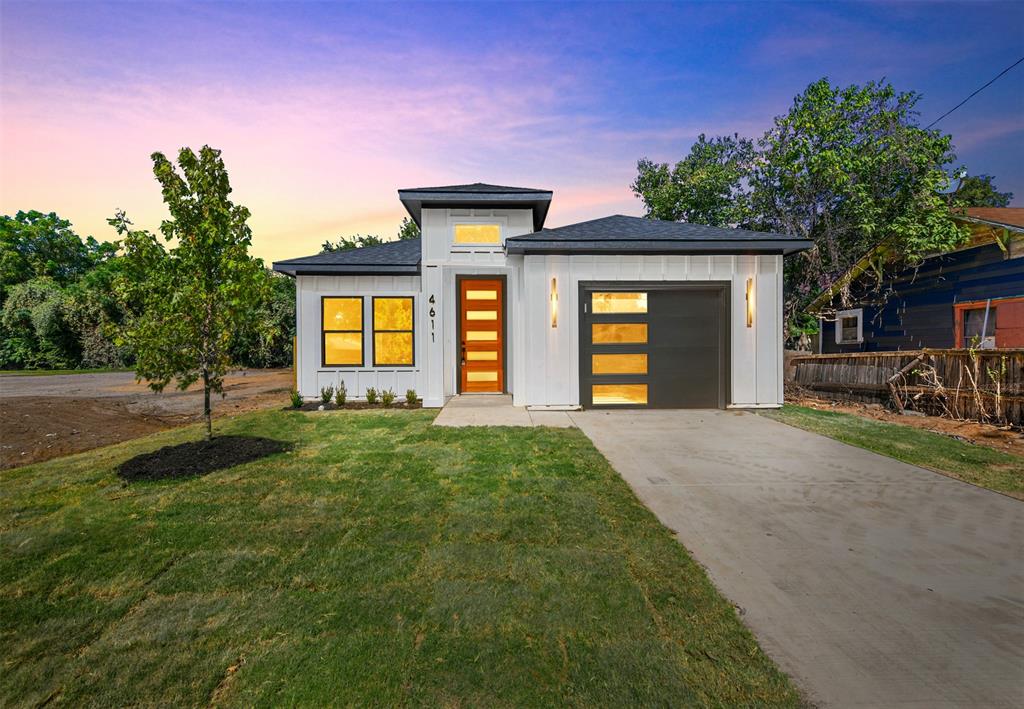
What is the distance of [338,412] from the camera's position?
28.8 feet

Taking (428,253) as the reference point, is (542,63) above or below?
above

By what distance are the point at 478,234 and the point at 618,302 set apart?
133 inches

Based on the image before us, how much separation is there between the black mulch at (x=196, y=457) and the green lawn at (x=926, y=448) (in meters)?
7.98

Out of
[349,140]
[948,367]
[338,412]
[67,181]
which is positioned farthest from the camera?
[349,140]

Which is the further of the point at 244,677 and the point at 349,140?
the point at 349,140

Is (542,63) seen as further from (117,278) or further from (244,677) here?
(244,677)

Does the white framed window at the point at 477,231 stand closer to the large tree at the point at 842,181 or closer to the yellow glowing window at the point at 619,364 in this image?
the yellow glowing window at the point at 619,364

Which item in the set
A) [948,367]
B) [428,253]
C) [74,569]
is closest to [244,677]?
[74,569]

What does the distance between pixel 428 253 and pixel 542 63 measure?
22.6 feet

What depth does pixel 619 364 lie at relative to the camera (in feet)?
28.6

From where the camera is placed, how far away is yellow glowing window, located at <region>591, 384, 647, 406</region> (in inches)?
344

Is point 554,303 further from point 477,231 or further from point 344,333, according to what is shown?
point 344,333

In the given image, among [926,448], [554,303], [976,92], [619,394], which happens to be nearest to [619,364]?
[619,394]

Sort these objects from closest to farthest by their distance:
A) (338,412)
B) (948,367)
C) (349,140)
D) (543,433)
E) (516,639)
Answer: (516,639)
(543,433)
(948,367)
(338,412)
(349,140)
